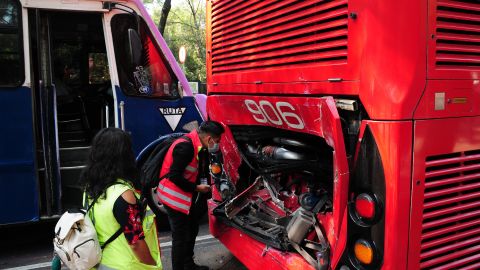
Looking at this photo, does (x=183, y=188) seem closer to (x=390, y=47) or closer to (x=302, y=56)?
(x=302, y=56)

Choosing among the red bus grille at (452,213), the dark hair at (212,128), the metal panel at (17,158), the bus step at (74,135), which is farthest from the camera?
the bus step at (74,135)

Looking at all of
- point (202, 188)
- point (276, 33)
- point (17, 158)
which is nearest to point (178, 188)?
point (202, 188)

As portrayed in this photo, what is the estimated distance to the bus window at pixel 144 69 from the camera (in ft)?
15.8

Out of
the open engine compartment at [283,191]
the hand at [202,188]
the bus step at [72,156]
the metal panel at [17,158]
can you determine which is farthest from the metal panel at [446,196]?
the bus step at [72,156]

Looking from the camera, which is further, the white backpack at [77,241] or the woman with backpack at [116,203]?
the woman with backpack at [116,203]

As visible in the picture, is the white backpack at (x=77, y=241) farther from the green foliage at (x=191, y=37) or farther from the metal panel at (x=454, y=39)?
the green foliage at (x=191, y=37)

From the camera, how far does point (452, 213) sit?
2.21 meters

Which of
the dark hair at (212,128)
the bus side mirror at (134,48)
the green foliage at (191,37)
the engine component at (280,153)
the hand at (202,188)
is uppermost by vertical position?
the green foliage at (191,37)

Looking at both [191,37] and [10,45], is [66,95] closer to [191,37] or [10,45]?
[10,45]

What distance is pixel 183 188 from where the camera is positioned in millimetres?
3496

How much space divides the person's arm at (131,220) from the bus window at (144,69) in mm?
2928

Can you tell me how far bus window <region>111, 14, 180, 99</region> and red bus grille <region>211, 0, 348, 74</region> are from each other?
153 cm

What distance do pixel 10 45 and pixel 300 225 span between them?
3593mm

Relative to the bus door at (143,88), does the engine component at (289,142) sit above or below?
below
